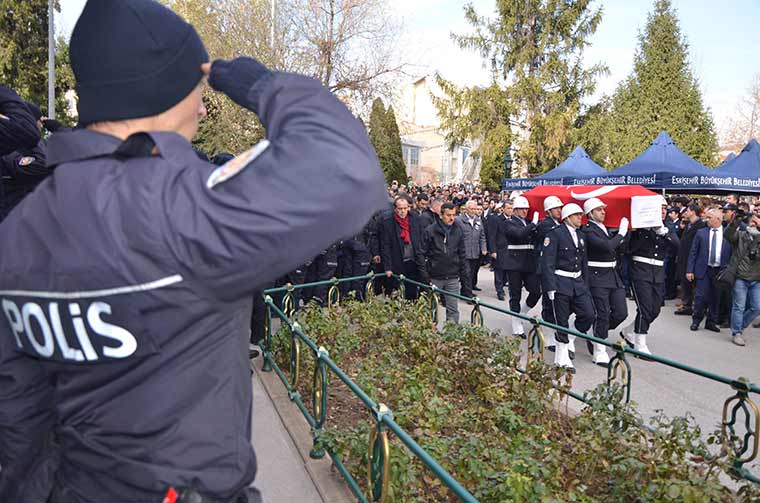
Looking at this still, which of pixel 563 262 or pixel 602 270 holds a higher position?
pixel 563 262

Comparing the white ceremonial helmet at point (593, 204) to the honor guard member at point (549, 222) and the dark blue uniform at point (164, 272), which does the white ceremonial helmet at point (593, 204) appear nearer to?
the honor guard member at point (549, 222)

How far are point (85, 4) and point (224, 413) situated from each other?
940 mm

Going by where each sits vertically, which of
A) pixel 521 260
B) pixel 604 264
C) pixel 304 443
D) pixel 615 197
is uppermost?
pixel 615 197

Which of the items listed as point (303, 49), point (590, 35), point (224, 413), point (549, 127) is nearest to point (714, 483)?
point (224, 413)

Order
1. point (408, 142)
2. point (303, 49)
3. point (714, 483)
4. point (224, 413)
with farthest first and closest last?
point (408, 142) → point (303, 49) → point (714, 483) → point (224, 413)

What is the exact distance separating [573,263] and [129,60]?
701 centimetres

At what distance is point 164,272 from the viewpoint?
3.54ft

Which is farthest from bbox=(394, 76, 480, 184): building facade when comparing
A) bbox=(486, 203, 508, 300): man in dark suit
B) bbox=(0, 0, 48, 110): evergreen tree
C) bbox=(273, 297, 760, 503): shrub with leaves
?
bbox=(273, 297, 760, 503): shrub with leaves

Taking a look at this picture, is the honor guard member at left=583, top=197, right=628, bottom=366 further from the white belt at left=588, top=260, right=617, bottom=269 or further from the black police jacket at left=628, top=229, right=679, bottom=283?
the black police jacket at left=628, top=229, right=679, bottom=283

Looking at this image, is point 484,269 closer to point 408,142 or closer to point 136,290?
point 136,290

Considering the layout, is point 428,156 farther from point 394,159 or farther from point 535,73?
point 535,73

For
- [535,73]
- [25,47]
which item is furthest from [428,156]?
[25,47]

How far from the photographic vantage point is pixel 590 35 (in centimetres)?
2905

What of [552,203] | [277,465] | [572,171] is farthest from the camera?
[572,171]
